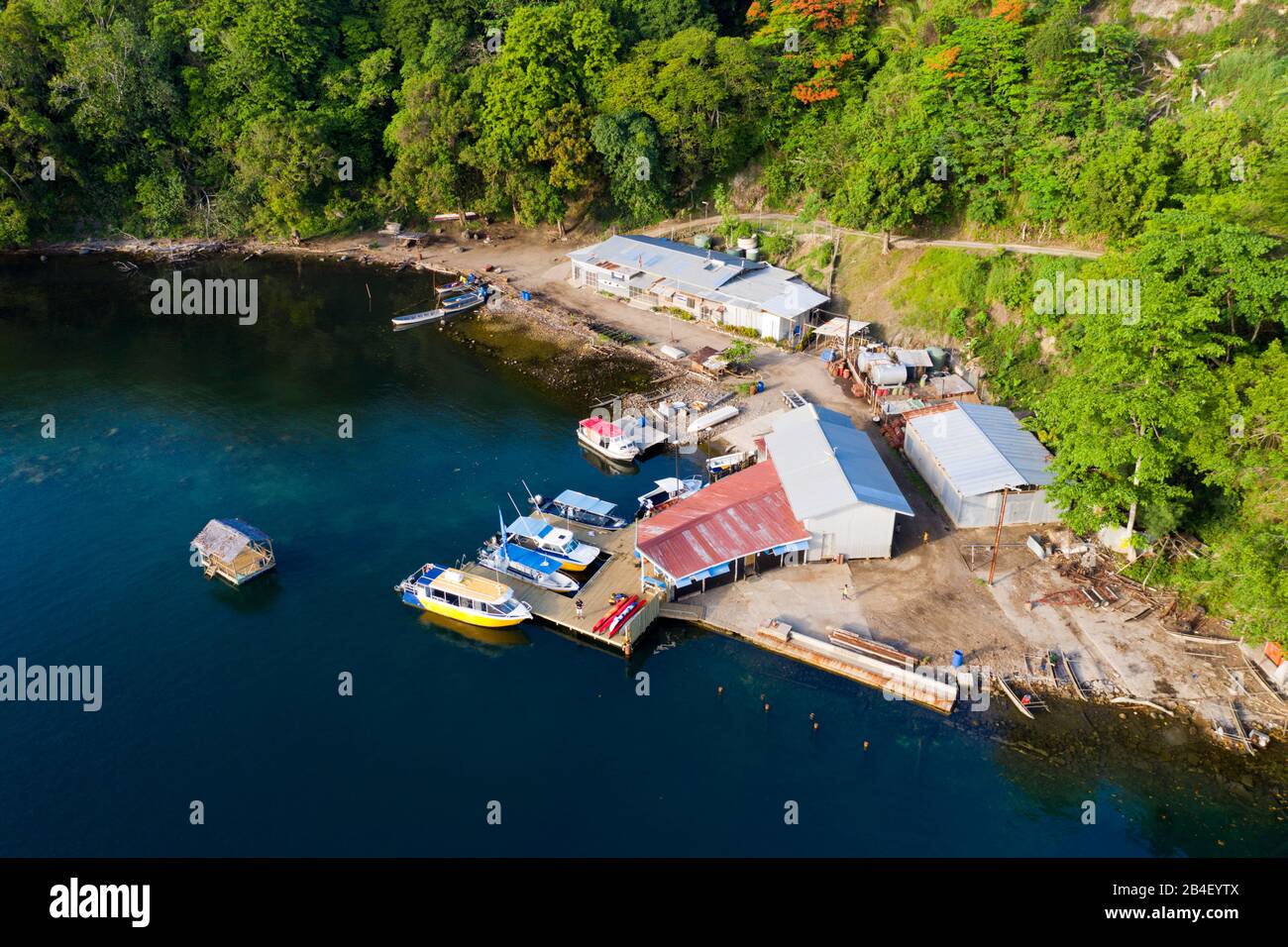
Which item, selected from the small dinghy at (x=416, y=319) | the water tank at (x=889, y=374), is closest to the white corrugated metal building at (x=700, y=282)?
the water tank at (x=889, y=374)

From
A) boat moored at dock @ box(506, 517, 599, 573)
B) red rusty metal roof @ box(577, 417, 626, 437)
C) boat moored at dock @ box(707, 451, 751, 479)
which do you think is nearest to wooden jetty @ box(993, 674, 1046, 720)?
boat moored at dock @ box(707, 451, 751, 479)

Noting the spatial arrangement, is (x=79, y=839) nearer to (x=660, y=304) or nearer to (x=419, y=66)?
(x=660, y=304)

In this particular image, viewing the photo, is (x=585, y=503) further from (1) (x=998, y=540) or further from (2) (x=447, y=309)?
(2) (x=447, y=309)

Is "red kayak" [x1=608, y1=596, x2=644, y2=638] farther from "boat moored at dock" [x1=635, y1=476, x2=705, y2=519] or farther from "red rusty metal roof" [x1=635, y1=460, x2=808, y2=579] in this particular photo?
"boat moored at dock" [x1=635, y1=476, x2=705, y2=519]

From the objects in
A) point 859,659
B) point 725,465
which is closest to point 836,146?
point 725,465

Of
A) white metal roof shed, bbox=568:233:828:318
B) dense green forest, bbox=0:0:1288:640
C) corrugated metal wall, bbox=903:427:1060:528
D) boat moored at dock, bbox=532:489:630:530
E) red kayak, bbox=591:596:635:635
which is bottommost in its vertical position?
red kayak, bbox=591:596:635:635
